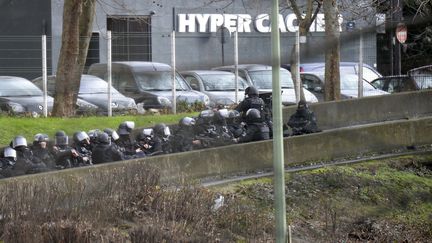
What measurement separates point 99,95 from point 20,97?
1865mm

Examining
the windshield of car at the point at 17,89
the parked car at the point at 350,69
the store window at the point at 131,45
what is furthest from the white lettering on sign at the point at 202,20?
the windshield of car at the point at 17,89

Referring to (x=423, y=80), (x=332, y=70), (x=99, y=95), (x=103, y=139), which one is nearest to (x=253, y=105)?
(x=103, y=139)

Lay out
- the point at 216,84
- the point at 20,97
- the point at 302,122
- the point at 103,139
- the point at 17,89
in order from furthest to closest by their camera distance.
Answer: the point at 216,84 < the point at 17,89 < the point at 20,97 < the point at 302,122 < the point at 103,139

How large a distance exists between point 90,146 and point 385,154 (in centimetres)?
595

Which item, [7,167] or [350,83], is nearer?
[7,167]

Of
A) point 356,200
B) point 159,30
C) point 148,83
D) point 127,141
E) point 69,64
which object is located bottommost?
point 356,200

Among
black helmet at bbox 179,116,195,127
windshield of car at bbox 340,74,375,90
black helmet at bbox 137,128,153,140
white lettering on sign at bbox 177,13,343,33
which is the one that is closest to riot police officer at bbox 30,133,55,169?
black helmet at bbox 137,128,153,140

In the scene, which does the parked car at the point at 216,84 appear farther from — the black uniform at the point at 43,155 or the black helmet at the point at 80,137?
the black uniform at the point at 43,155

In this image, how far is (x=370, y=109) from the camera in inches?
733

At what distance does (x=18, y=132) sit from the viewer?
50.7ft

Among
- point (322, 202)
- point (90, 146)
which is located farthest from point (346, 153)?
point (90, 146)

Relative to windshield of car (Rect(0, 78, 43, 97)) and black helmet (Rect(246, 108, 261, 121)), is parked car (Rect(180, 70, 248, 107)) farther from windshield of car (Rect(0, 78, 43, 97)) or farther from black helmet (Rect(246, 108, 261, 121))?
black helmet (Rect(246, 108, 261, 121))

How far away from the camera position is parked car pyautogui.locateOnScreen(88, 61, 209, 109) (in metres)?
19.9

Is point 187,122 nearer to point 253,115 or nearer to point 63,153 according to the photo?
point 253,115
